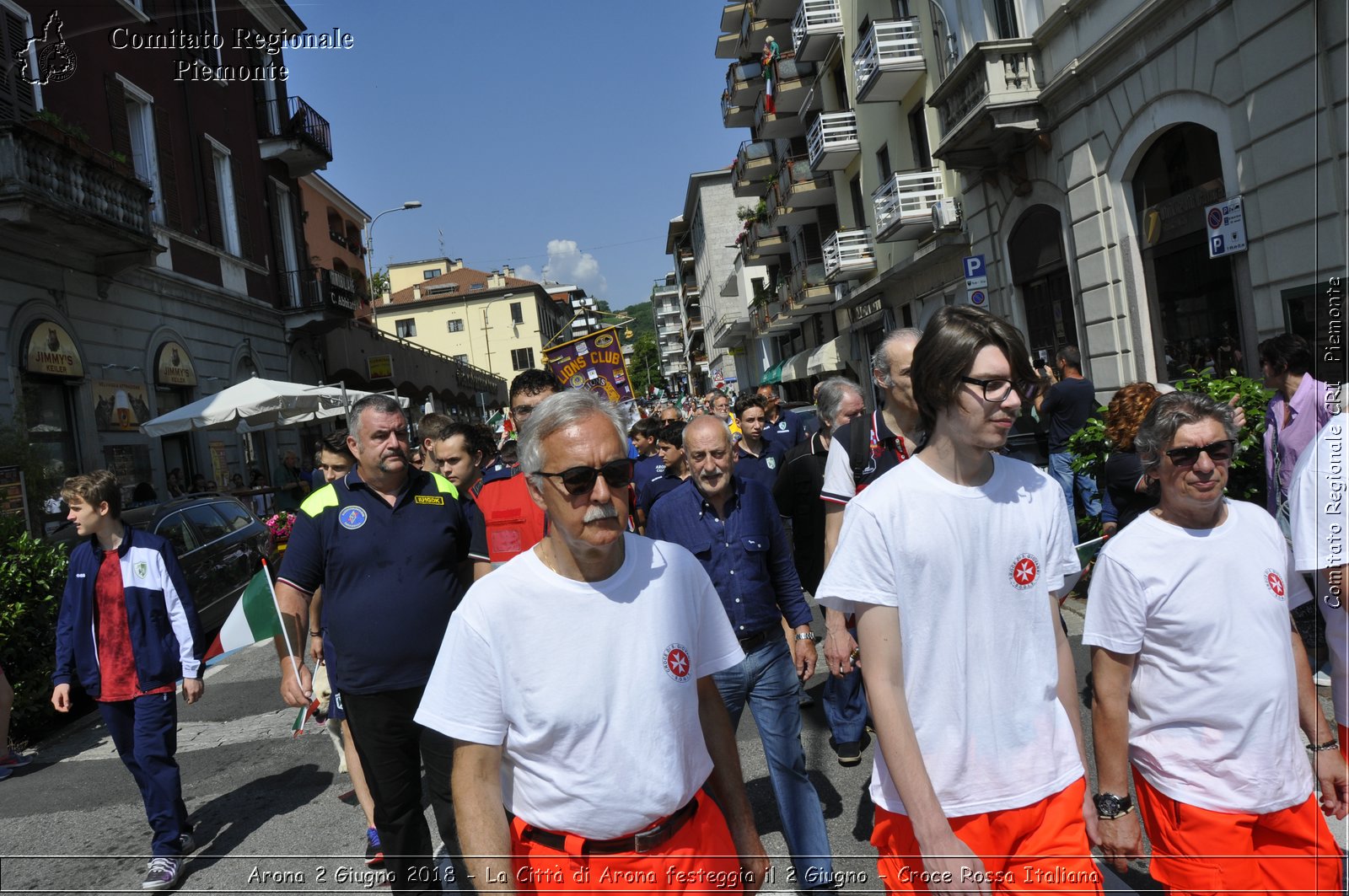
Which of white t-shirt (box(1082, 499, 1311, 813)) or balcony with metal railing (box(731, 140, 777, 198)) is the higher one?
balcony with metal railing (box(731, 140, 777, 198))

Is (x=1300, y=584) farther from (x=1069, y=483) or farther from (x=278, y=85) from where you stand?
(x=278, y=85)

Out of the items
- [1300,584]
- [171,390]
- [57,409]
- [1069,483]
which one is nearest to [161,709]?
[1300,584]

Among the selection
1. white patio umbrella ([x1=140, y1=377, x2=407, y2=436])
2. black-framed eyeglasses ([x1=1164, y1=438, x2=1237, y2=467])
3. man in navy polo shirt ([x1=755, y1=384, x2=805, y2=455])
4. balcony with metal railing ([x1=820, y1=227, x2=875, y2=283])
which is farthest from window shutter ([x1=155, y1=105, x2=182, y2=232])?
black-framed eyeglasses ([x1=1164, y1=438, x2=1237, y2=467])

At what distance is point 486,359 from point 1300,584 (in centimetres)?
8627

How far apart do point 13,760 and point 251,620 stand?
301 centimetres

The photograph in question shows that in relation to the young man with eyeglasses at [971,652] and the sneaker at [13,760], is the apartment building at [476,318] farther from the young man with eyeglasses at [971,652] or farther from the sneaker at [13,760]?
the young man with eyeglasses at [971,652]

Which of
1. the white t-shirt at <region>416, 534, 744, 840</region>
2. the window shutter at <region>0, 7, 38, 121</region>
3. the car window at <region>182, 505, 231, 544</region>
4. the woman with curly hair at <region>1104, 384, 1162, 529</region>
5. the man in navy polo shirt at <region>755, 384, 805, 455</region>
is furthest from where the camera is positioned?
the window shutter at <region>0, 7, 38, 121</region>

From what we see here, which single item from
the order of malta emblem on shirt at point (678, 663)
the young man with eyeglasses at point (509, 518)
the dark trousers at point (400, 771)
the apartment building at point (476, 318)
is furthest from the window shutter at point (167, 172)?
the apartment building at point (476, 318)

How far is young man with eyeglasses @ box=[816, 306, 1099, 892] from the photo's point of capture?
7.39 feet

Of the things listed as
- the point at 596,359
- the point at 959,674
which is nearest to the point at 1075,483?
the point at 596,359

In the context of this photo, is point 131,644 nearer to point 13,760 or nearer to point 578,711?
point 13,760

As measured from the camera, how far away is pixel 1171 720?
2615 mm

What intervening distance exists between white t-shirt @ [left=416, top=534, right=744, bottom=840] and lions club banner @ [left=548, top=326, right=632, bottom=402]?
399 inches

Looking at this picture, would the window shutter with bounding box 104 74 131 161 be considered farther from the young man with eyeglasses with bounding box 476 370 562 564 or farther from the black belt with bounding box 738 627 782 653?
the black belt with bounding box 738 627 782 653
